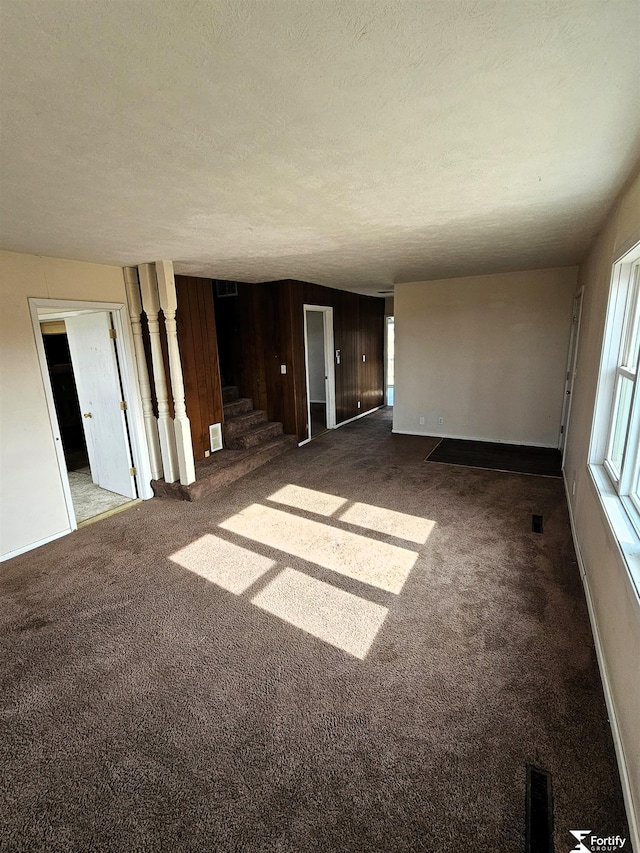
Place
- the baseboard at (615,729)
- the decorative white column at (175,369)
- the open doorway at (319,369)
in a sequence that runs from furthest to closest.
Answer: the open doorway at (319,369), the decorative white column at (175,369), the baseboard at (615,729)

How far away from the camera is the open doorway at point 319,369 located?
22.0ft

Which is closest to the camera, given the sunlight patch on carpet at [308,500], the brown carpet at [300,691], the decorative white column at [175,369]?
the brown carpet at [300,691]

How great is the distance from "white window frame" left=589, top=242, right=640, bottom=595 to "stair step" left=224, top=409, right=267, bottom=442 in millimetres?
4190

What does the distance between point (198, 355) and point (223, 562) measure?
274 centimetres

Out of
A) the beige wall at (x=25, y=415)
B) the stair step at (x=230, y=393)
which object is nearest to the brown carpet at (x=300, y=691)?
the beige wall at (x=25, y=415)

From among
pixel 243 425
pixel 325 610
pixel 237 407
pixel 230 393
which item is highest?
pixel 230 393

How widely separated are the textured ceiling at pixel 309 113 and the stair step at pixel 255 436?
3.09 m

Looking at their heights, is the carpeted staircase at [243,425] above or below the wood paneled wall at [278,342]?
below

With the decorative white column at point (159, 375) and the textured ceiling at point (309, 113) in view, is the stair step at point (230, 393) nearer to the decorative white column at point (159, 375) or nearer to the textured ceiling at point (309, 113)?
the decorative white column at point (159, 375)

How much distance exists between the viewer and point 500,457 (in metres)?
5.31

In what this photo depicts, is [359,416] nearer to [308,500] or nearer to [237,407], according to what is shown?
[237,407]

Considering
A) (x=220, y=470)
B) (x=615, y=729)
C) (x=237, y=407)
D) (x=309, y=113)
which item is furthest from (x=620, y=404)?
(x=237, y=407)

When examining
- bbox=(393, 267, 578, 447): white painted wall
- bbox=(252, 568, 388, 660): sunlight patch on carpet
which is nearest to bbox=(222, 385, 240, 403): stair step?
bbox=(393, 267, 578, 447): white painted wall

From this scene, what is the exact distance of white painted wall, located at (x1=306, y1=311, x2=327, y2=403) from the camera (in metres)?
8.97
